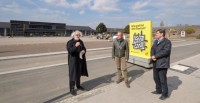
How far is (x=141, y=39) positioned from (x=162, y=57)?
17.0 feet

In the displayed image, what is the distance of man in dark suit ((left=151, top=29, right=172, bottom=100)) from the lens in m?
4.93

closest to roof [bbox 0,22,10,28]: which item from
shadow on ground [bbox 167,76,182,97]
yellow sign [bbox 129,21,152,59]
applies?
yellow sign [bbox 129,21,152,59]

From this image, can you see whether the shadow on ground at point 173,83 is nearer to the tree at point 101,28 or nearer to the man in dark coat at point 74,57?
the man in dark coat at point 74,57

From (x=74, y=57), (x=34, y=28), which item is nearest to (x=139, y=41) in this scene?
(x=74, y=57)

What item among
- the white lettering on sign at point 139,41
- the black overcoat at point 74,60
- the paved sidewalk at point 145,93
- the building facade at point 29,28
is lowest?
the paved sidewalk at point 145,93

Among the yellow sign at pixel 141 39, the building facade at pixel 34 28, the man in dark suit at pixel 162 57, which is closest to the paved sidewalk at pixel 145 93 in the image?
the man in dark suit at pixel 162 57

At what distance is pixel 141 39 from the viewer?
10.1 m

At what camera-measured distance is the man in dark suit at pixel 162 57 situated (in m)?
4.93

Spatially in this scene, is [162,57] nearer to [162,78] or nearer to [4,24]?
[162,78]

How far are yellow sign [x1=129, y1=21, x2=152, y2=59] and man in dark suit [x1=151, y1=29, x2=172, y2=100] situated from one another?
14.4 ft

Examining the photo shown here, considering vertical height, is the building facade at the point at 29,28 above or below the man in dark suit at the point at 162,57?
above

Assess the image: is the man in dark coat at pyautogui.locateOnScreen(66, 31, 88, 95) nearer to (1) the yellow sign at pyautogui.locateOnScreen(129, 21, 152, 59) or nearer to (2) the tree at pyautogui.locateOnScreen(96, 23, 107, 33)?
(1) the yellow sign at pyautogui.locateOnScreen(129, 21, 152, 59)

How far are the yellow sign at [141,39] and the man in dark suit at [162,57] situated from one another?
4.39 m

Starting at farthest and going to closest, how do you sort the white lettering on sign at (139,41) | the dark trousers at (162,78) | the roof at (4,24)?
the roof at (4,24) → the white lettering on sign at (139,41) → the dark trousers at (162,78)
